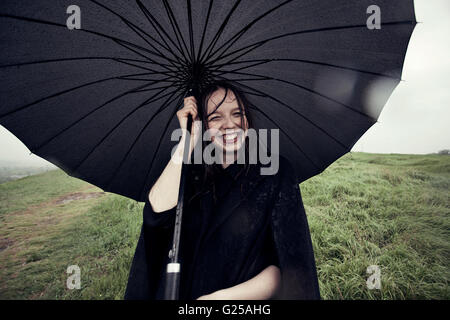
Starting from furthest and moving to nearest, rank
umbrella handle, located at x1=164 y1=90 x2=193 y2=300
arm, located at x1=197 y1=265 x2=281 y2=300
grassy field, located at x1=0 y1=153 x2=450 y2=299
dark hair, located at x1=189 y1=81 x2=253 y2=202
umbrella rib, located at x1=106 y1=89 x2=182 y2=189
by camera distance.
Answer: grassy field, located at x1=0 y1=153 x2=450 y2=299, umbrella rib, located at x1=106 y1=89 x2=182 y2=189, dark hair, located at x1=189 y1=81 x2=253 y2=202, arm, located at x1=197 y1=265 x2=281 y2=300, umbrella handle, located at x1=164 y1=90 x2=193 y2=300

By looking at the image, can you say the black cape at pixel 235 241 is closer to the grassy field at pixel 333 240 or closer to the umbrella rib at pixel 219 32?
the umbrella rib at pixel 219 32

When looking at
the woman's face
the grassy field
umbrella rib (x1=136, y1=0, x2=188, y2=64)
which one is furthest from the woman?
the grassy field

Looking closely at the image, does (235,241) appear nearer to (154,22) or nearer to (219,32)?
(219,32)

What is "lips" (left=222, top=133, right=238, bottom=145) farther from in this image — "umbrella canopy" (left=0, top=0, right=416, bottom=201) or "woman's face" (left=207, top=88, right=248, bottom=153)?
"umbrella canopy" (left=0, top=0, right=416, bottom=201)

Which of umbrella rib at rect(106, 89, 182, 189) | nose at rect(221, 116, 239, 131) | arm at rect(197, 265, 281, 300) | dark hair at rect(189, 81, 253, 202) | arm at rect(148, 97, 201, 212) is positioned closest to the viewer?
arm at rect(197, 265, 281, 300)

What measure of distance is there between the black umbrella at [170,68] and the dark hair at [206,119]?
7 cm

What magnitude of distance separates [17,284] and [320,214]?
5903mm

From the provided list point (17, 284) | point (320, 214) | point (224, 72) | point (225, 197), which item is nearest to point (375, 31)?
point (224, 72)

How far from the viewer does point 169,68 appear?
1568mm

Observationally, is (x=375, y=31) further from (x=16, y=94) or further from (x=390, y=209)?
(x=390, y=209)

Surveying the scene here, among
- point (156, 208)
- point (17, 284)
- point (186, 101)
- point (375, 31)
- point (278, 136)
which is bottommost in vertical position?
point (17, 284)

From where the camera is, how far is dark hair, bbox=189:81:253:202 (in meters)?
1.59

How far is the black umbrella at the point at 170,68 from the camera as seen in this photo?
53.4 inches

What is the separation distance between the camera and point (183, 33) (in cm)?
145
